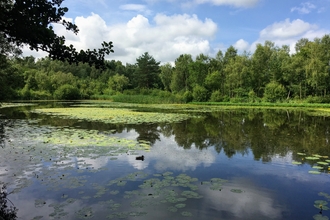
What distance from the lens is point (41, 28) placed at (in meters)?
3.37

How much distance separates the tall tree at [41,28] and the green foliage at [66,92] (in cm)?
5755

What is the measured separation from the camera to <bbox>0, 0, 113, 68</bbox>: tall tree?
338 cm

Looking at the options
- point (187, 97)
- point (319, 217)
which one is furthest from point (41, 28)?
point (187, 97)

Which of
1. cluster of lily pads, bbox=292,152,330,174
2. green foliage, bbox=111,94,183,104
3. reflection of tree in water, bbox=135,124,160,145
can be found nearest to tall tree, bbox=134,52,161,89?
green foliage, bbox=111,94,183,104

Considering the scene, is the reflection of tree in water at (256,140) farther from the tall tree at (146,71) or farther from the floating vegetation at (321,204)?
the tall tree at (146,71)

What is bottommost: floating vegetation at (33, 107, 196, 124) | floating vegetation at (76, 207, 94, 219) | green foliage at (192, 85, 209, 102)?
floating vegetation at (76, 207, 94, 219)

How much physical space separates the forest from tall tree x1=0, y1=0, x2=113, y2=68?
121ft

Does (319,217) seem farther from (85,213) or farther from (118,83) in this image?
(118,83)

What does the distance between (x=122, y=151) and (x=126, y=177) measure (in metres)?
2.77

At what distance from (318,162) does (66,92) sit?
57.3 metres

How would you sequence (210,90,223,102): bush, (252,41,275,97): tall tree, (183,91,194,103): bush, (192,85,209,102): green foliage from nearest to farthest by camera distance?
1. (183,91,194,103): bush
2. (210,90,223,102): bush
3. (192,85,209,102): green foliage
4. (252,41,275,97): tall tree

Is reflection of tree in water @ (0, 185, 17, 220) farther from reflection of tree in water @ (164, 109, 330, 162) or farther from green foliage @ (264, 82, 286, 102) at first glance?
green foliage @ (264, 82, 286, 102)

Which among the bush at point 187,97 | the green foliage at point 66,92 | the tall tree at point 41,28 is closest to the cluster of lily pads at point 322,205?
the tall tree at point 41,28

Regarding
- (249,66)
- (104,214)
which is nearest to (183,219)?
(104,214)
